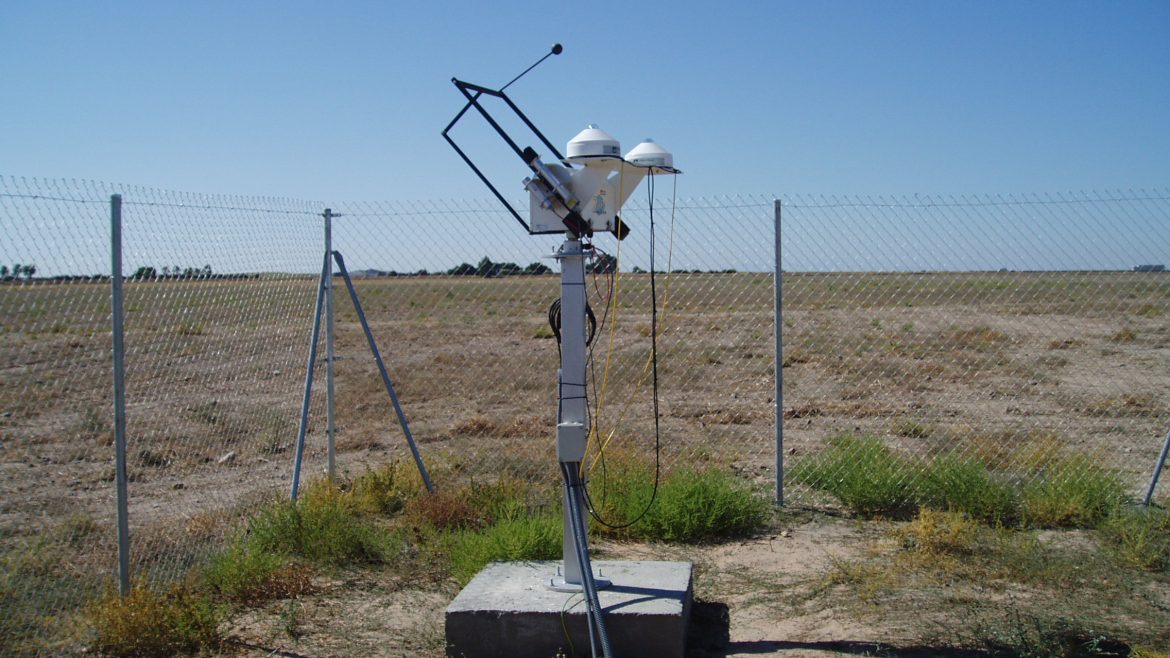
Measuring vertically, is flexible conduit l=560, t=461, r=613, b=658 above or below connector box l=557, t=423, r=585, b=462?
below

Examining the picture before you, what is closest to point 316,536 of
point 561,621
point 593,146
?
point 561,621

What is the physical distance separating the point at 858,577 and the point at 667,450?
11.7 feet

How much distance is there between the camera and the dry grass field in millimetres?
4867

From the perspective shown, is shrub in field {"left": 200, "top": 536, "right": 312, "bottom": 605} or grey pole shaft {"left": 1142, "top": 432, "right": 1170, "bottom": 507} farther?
grey pole shaft {"left": 1142, "top": 432, "right": 1170, "bottom": 507}

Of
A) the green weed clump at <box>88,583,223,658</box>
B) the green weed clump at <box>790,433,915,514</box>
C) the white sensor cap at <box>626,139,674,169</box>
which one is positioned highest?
the white sensor cap at <box>626,139,674,169</box>

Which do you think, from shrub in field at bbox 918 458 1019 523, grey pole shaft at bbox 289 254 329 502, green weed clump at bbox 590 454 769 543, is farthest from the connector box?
shrub in field at bbox 918 458 1019 523

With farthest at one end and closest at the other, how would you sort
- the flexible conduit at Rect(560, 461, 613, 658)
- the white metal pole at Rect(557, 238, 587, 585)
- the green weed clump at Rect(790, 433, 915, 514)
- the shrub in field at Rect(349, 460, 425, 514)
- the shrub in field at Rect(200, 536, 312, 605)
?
1. the shrub in field at Rect(349, 460, 425, 514)
2. the green weed clump at Rect(790, 433, 915, 514)
3. the shrub in field at Rect(200, 536, 312, 605)
4. the white metal pole at Rect(557, 238, 587, 585)
5. the flexible conduit at Rect(560, 461, 613, 658)

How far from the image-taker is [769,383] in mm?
13414

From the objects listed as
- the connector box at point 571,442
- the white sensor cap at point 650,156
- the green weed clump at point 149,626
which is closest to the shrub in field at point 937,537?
the connector box at point 571,442

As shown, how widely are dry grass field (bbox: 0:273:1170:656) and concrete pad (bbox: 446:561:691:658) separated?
0.35 meters

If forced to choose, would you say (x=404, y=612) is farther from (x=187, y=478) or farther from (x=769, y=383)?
(x=769, y=383)

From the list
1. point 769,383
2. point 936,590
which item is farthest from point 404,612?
point 769,383

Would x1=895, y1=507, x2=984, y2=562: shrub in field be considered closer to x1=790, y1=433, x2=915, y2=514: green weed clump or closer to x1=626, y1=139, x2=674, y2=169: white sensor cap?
Result: x1=790, y1=433, x2=915, y2=514: green weed clump

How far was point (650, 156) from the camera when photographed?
14.6 feet
